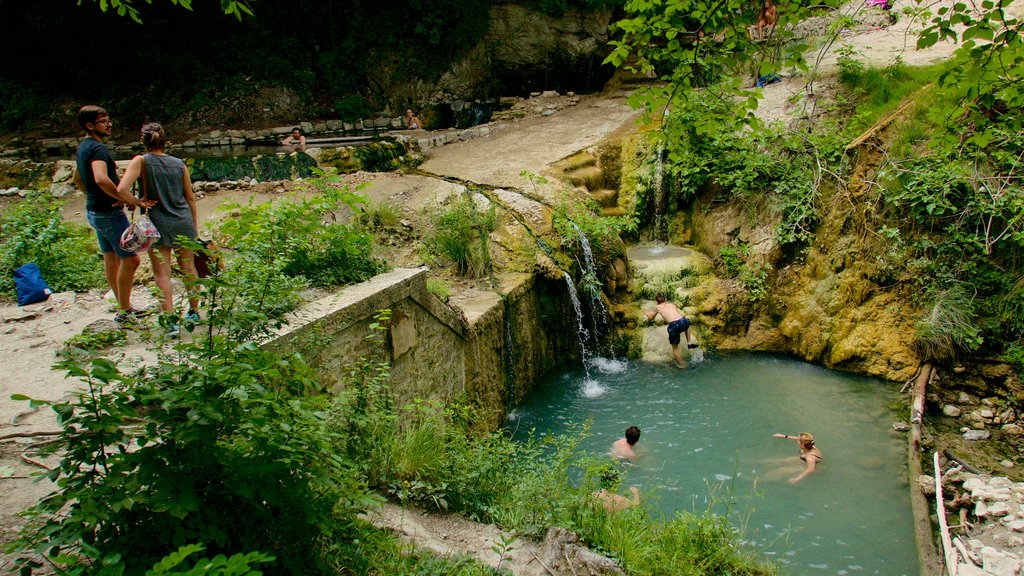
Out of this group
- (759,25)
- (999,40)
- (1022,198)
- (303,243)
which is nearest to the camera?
(999,40)

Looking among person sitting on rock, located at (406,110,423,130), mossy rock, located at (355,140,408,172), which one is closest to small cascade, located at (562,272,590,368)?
mossy rock, located at (355,140,408,172)

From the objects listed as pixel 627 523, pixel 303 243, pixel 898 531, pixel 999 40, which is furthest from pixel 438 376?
pixel 999 40

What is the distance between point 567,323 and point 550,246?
3.74 ft

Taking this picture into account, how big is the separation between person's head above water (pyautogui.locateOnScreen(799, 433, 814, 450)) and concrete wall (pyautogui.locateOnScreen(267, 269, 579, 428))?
3.25m

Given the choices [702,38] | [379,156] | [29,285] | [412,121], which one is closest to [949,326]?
[702,38]

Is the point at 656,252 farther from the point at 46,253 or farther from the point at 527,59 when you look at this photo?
the point at 527,59

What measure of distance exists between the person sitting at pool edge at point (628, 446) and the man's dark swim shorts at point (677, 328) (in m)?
2.43

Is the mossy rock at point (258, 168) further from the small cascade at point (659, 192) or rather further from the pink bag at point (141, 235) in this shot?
the small cascade at point (659, 192)

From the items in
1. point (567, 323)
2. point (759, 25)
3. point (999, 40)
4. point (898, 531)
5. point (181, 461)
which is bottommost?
point (898, 531)

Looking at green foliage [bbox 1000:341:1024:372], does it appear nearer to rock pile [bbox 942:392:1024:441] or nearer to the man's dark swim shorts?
rock pile [bbox 942:392:1024:441]

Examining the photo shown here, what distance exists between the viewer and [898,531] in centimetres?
521

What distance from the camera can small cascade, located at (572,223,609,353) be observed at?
8.22 metres

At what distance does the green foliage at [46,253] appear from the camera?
5887 millimetres

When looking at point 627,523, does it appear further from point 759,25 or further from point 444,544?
point 759,25
